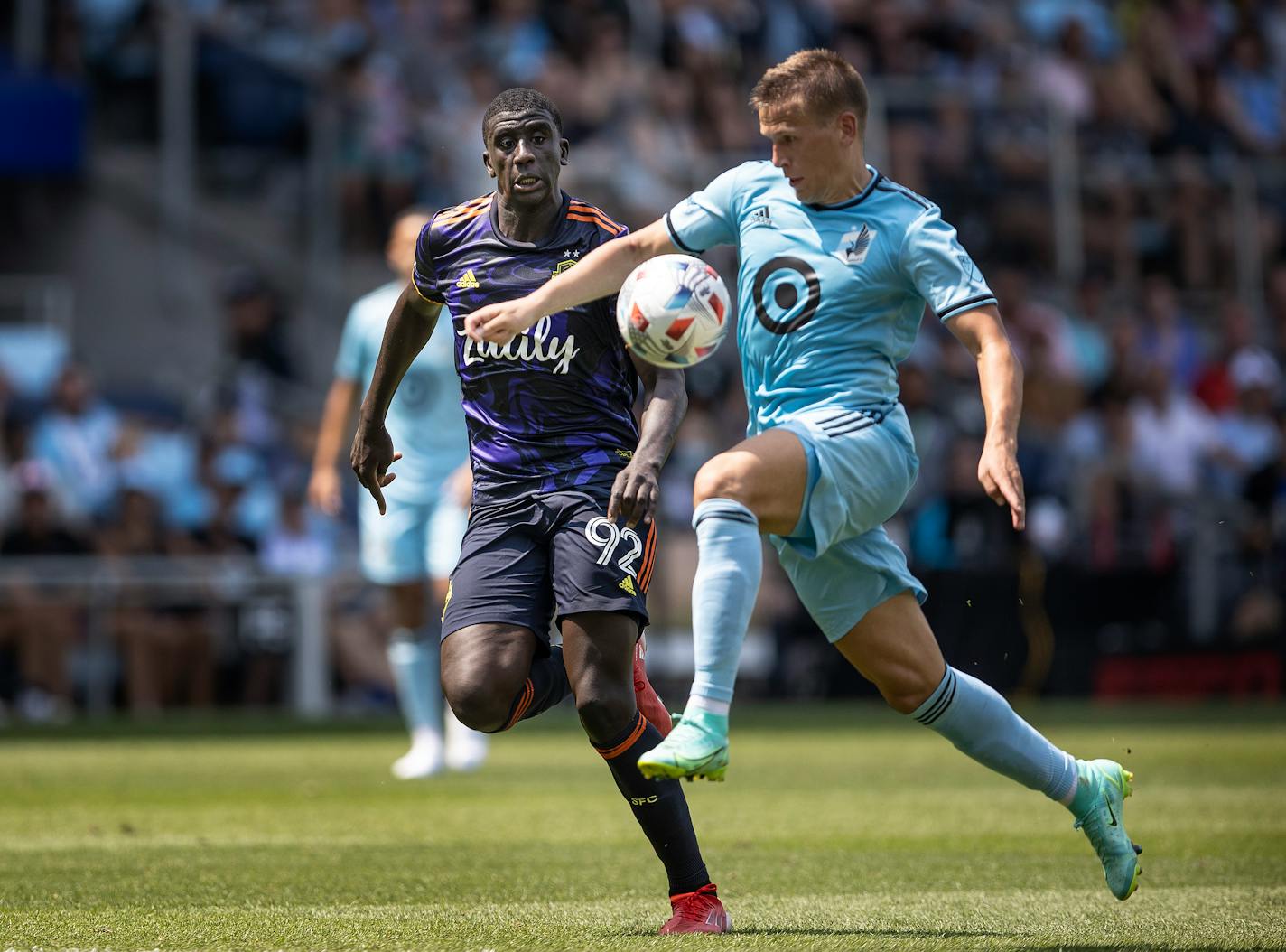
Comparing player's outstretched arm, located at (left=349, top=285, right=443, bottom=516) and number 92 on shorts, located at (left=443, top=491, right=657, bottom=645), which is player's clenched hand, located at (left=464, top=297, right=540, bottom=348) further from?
player's outstretched arm, located at (left=349, top=285, right=443, bottom=516)

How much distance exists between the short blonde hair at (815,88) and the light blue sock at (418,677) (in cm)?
619

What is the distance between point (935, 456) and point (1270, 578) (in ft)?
10.6

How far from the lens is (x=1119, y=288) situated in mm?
20094

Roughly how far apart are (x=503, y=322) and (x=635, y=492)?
0.62m

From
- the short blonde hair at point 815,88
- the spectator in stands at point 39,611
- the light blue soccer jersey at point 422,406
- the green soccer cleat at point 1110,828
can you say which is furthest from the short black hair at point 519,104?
the spectator in stands at point 39,611

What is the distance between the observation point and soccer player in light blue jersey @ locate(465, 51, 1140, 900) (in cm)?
560

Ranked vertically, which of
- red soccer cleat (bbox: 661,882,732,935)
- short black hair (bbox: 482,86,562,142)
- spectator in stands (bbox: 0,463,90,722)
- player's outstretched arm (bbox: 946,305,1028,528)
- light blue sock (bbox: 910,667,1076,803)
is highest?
short black hair (bbox: 482,86,562,142)

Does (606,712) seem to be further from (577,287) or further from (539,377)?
(577,287)

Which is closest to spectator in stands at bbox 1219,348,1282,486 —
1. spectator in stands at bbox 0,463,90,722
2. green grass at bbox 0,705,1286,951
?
green grass at bbox 0,705,1286,951

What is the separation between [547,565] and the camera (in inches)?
236

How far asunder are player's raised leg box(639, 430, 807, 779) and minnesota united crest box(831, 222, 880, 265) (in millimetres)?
595

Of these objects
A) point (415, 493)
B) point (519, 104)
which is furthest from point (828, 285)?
point (415, 493)

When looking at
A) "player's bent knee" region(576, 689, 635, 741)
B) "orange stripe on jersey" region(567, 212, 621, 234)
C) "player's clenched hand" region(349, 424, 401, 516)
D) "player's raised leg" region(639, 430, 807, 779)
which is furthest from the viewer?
"player's clenched hand" region(349, 424, 401, 516)

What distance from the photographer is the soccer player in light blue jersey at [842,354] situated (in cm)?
560
